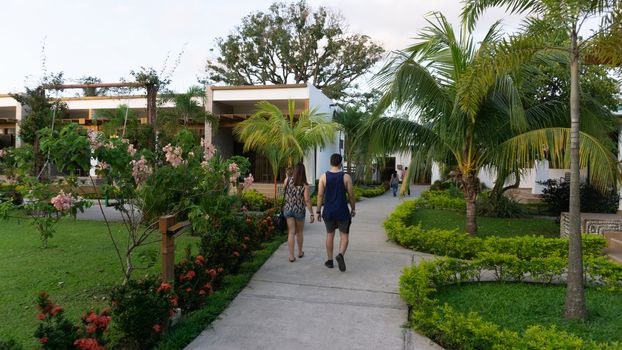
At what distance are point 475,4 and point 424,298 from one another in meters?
3.47

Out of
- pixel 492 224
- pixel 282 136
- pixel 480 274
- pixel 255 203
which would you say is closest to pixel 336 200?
pixel 480 274

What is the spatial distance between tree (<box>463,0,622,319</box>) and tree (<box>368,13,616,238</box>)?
1.96m

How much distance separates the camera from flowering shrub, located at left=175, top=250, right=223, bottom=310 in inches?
159

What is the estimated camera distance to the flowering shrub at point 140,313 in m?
3.07

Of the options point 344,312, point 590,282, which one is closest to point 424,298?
point 344,312

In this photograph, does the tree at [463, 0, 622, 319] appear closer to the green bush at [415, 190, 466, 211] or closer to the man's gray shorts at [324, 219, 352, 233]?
the man's gray shorts at [324, 219, 352, 233]

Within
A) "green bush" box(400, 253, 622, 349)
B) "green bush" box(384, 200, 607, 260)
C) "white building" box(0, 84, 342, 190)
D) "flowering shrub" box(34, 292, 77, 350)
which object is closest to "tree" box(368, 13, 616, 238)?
"green bush" box(384, 200, 607, 260)

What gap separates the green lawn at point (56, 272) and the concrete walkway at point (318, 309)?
1.19 metres

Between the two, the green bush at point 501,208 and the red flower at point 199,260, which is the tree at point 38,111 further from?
the green bush at point 501,208

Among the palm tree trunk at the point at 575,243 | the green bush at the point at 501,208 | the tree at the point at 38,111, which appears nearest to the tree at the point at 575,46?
the palm tree trunk at the point at 575,243

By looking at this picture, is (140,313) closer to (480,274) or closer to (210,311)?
(210,311)

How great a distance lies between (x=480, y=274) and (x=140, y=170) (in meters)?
4.34

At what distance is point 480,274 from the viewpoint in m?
5.26

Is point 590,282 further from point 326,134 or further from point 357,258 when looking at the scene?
point 326,134
